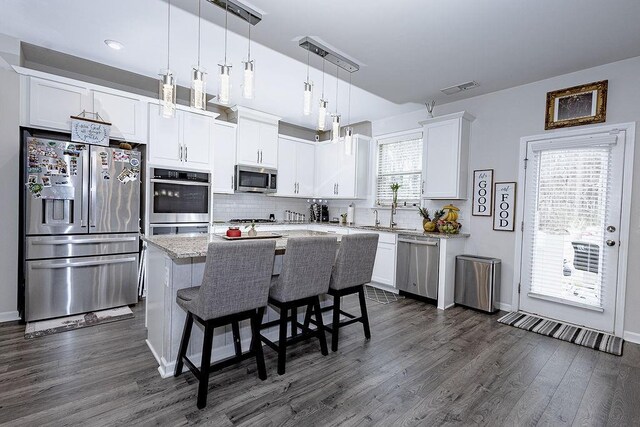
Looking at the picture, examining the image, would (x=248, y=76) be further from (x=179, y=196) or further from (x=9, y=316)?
(x=9, y=316)

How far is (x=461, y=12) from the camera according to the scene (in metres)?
2.32

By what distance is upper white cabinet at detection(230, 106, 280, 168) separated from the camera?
4.89 metres

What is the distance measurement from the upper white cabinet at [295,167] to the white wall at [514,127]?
96.9 inches

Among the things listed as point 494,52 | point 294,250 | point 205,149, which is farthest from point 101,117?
point 494,52

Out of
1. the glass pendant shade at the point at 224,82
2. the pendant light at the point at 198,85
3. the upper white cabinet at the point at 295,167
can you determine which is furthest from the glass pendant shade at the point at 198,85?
the upper white cabinet at the point at 295,167

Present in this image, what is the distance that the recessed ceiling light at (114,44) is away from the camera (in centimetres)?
305

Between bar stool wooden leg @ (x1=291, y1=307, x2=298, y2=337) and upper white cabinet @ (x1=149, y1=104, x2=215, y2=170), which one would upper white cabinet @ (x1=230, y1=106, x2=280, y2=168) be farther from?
bar stool wooden leg @ (x1=291, y1=307, x2=298, y2=337)

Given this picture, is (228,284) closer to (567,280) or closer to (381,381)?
(381,381)

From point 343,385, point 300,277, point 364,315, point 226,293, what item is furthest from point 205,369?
point 364,315

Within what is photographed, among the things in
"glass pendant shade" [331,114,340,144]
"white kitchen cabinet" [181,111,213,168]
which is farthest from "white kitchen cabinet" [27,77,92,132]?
"glass pendant shade" [331,114,340,144]

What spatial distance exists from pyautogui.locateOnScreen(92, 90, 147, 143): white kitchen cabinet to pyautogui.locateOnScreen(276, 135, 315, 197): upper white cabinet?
7.56 feet

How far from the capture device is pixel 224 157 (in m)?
4.75

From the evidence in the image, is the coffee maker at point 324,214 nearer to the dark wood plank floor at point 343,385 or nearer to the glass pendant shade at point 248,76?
the dark wood plank floor at point 343,385

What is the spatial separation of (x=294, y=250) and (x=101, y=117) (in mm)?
2911
